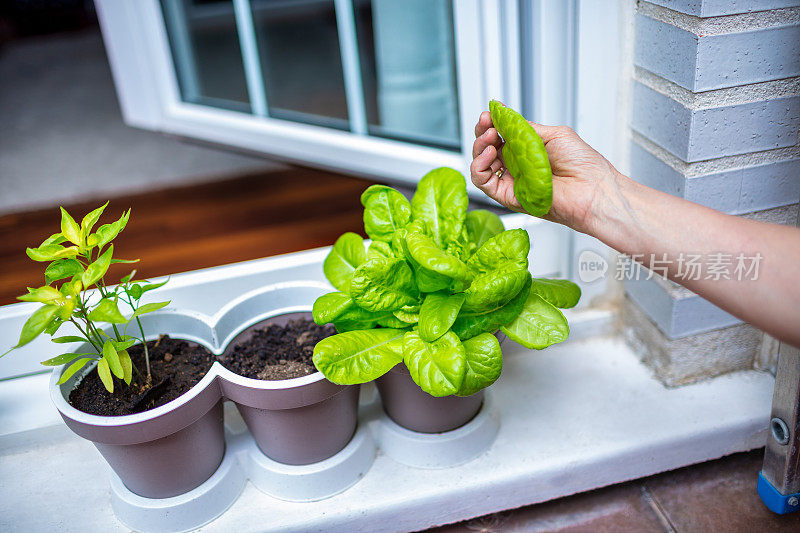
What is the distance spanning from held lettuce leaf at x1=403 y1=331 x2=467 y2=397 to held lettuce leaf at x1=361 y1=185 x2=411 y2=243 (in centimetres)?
19

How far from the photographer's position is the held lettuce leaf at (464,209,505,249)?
3.29ft

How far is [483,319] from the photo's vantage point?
35.3 inches

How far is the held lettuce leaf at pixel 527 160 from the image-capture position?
78 cm

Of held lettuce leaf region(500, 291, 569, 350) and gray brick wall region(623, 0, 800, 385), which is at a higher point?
Answer: gray brick wall region(623, 0, 800, 385)

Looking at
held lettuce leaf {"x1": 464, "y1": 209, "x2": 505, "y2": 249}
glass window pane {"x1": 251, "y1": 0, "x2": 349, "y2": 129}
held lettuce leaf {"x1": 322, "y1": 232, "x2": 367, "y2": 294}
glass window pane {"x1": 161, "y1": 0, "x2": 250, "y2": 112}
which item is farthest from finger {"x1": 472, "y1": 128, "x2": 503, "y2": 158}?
A: glass window pane {"x1": 161, "y1": 0, "x2": 250, "y2": 112}

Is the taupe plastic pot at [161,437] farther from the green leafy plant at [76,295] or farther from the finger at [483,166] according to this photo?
the finger at [483,166]

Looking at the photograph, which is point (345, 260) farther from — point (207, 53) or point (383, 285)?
point (207, 53)

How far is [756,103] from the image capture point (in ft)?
3.15

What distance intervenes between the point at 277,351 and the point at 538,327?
0.40 m

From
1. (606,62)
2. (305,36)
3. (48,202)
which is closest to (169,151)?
(48,202)

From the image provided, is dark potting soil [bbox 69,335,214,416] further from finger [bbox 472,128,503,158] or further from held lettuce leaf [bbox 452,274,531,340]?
finger [bbox 472,128,503,158]

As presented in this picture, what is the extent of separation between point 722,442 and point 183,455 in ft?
2.80
